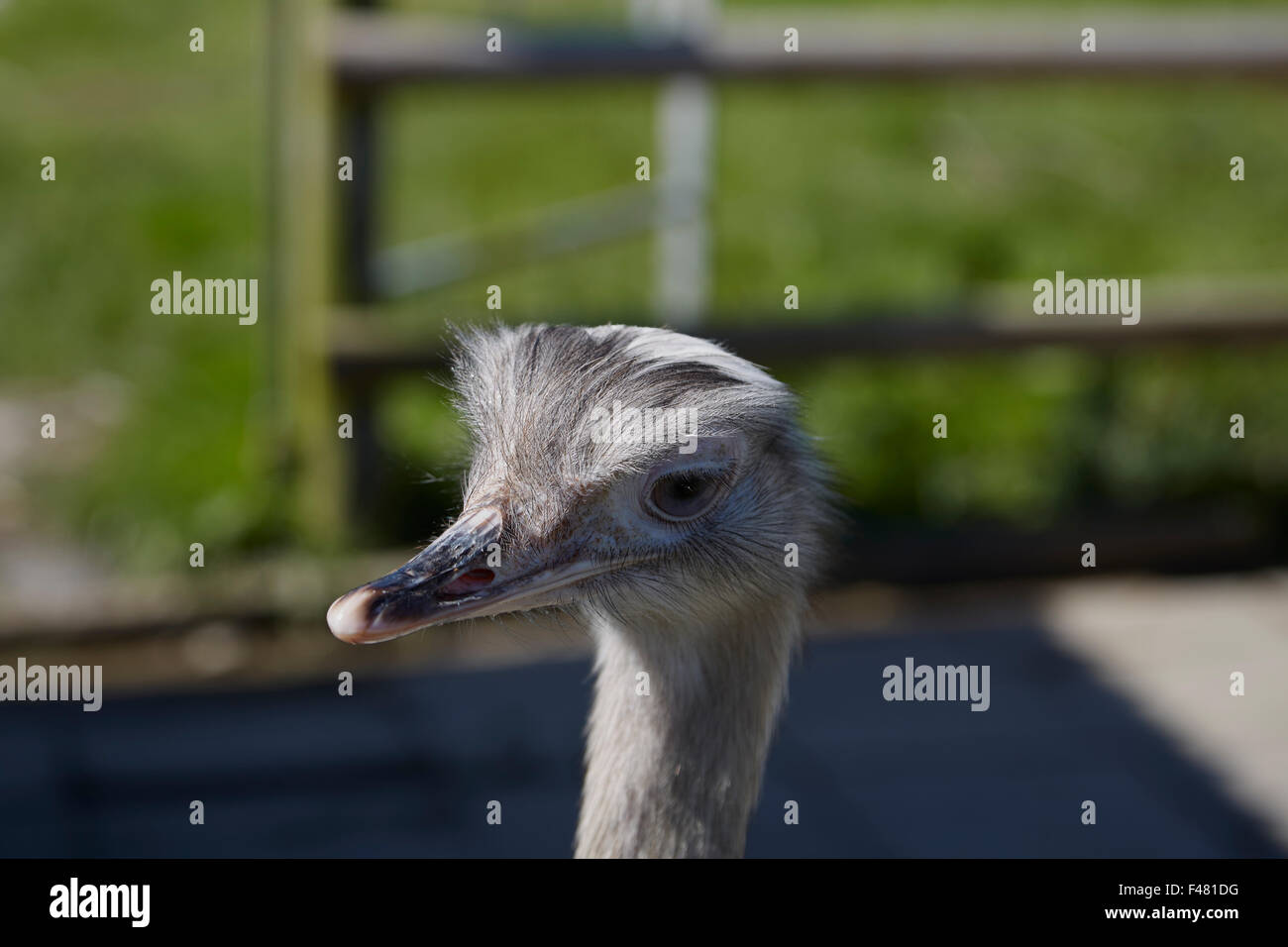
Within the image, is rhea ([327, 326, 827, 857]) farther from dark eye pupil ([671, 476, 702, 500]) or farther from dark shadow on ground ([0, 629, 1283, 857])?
dark shadow on ground ([0, 629, 1283, 857])

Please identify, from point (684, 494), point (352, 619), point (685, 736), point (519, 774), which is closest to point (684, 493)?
→ point (684, 494)

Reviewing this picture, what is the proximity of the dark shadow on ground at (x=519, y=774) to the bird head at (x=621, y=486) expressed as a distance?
1315 millimetres

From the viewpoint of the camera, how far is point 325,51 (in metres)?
3.57

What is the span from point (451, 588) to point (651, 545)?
25 centimetres

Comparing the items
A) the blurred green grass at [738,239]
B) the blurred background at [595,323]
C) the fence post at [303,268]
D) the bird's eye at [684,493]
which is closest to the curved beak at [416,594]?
the bird's eye at [684,493]

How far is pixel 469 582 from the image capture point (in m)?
1.74

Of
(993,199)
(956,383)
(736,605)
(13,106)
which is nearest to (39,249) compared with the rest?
(13,106)

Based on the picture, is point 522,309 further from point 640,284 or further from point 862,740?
point 862,740

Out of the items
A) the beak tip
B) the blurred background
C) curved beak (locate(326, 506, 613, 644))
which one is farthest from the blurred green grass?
the beak tip

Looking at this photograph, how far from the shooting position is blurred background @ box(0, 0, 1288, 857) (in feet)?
10.9

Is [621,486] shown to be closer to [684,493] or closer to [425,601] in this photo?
[684,493]

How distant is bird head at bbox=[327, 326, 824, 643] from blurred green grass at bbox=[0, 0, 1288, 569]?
1.47 meters

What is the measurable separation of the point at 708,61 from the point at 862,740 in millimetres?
1445
